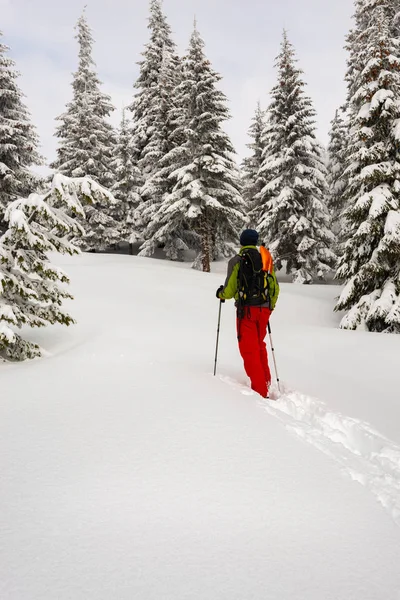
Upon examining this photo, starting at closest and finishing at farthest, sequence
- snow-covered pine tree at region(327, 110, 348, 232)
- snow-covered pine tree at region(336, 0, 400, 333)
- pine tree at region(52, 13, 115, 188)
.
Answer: snow-covered pine tree at region(336, 0, 400, 333) < snow-covered pine tree at region(327, 110, 348, 232) < pine tree at region(52, 13, 115, 188)

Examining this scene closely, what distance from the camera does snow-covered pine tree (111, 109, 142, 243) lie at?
96.1 feet

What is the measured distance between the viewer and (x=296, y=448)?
11.5 feet

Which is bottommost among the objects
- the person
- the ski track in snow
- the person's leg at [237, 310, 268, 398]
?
the ski track in snow

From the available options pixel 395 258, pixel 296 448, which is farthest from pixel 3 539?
pixel 395 258

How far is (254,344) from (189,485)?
11.0 ft

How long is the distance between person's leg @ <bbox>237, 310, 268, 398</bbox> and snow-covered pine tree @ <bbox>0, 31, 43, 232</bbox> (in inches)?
692

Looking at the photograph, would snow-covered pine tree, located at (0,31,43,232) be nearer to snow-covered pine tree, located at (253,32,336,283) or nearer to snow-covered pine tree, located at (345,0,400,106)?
snow-covered pine tree, located at (253,32,336,283)

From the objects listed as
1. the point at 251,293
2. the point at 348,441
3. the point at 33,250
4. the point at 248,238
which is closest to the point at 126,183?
the point at 33,250

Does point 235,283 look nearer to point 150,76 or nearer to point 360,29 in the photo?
point 360,29

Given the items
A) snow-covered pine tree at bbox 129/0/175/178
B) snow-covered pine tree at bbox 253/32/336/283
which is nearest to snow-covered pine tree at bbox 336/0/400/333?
snow-covered pine tree at bbox 253/32/336/283

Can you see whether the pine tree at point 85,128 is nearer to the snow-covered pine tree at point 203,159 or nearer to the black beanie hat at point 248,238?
the snow-covered pine tree at point 203,159

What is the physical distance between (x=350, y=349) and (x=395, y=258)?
486cm

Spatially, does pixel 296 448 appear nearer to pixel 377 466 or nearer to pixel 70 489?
pixel 377 466

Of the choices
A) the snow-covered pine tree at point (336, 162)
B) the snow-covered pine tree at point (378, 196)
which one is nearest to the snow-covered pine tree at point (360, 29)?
the snow-covered pine tree at point (378, 196)
